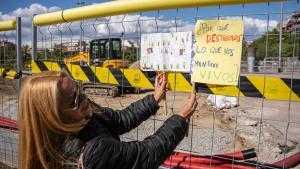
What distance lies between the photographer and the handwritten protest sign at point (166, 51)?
2.42m

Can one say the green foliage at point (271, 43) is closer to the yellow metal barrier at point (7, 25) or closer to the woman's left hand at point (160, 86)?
the woman's left hand at point (160, 86)

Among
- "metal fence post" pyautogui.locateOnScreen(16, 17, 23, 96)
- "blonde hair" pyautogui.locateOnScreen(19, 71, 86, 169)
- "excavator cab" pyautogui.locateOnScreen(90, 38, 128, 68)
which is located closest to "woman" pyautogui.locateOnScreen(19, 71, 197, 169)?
"blonde hair" pyautogui.locateOnScreen(19, 71, 86, 169)

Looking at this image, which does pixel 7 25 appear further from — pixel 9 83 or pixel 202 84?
pixel 202 84

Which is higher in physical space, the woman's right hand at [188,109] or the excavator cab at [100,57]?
the excavator cab at [100,57]

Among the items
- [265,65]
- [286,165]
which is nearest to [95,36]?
[265,65]

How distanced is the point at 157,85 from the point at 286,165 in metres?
1.16

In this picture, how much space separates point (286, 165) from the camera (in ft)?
8.68

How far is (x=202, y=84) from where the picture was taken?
7.87 ft

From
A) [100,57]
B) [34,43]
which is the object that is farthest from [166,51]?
[100,57]

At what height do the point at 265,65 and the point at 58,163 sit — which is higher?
the point at 265,65

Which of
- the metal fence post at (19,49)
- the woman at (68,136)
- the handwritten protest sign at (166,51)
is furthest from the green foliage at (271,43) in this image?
the metal fence post at (19,49)

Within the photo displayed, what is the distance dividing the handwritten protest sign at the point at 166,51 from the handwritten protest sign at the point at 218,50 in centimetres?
12

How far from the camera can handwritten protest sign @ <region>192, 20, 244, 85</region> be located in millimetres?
2168

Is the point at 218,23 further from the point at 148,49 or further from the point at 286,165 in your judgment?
the point at 286,165
